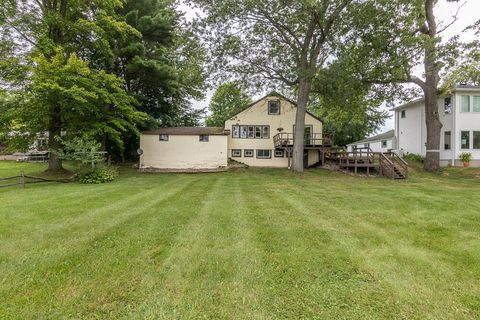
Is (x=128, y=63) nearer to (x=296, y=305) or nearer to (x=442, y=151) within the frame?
(x=296, y=305)

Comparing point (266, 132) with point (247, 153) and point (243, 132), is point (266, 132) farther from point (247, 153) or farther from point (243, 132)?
point (247, 153)

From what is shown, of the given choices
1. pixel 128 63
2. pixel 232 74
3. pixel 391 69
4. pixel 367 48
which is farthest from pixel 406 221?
pixel 128 63

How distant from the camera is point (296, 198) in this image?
9203mm

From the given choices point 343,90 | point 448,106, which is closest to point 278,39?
point 343,90

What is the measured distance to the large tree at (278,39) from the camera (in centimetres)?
→ 1505

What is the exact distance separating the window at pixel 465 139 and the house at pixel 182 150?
60.2ft

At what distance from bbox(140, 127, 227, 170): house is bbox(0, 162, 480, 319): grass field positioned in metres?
14.7

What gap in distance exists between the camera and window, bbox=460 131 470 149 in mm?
19281

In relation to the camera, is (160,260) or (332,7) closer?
(160,260)

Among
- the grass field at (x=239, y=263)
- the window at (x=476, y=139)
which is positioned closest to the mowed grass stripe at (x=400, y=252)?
the grass field at (x=239, y=263)

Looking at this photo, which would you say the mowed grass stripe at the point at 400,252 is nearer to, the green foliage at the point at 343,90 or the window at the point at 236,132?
the green foliage at the point at 343,90

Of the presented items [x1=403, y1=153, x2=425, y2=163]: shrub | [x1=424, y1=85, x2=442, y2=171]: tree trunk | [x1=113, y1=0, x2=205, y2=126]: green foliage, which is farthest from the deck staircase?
[x1=113, y1=0, x2=205, y2=126]: green foliage

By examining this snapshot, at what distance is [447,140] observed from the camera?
20.1m

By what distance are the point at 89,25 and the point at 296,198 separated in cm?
1527
